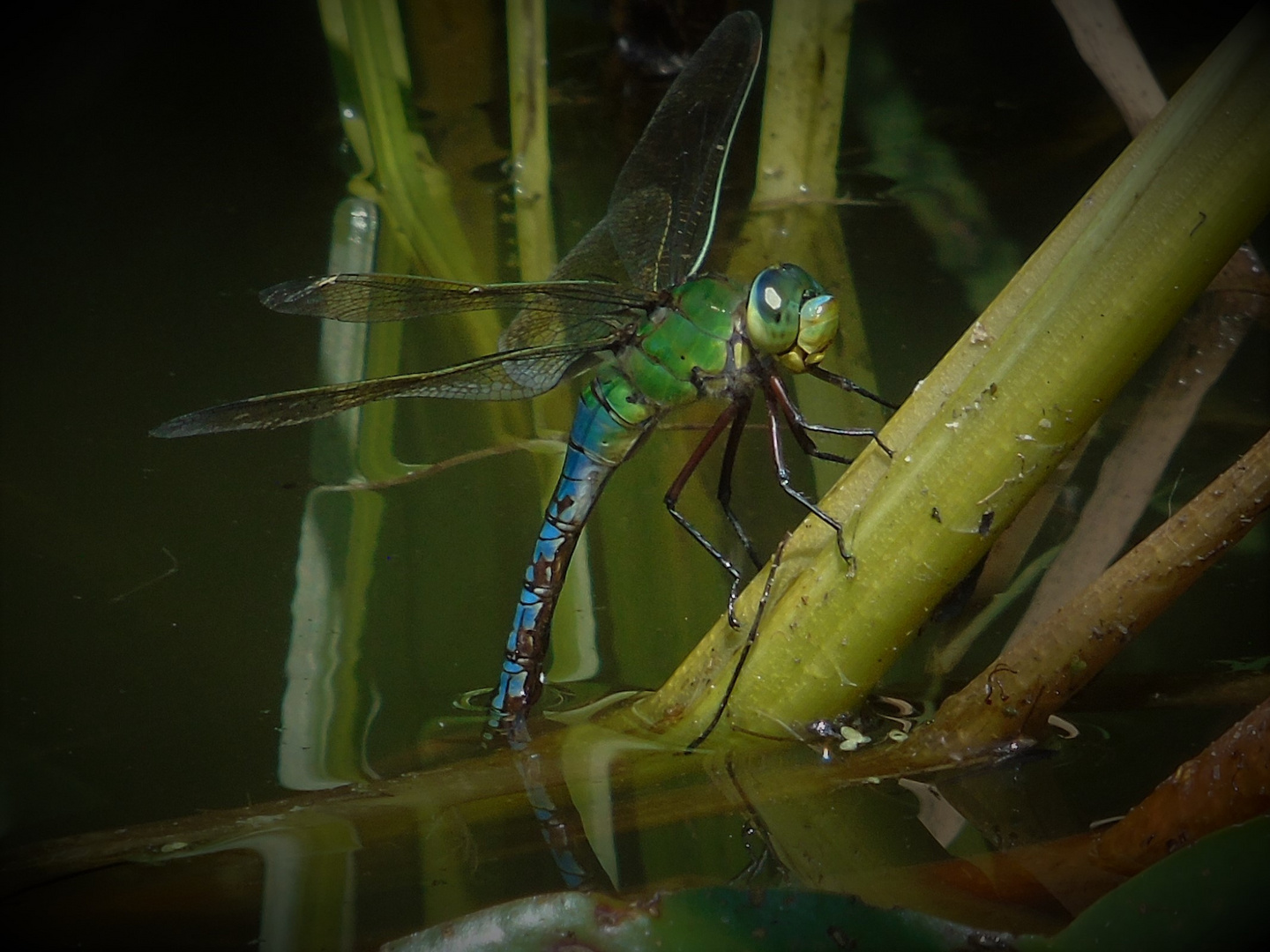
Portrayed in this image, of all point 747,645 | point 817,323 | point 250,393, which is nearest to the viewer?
point 747,645

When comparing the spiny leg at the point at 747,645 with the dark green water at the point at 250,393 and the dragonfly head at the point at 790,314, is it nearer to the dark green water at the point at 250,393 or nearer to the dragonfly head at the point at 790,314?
the dark green water at the point at 250,393

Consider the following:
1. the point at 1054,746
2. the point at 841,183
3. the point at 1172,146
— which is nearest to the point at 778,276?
the point at 1172,146

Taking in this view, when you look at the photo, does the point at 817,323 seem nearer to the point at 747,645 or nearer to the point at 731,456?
the point at 731,456

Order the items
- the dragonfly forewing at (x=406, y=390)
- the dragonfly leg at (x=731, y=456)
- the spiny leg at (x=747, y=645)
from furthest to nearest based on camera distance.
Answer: the dragonfly leg at (x=731, y=456) → the dragonfly forewing at (x=406, y=390) → the spiny leg at (x=747, y=645)

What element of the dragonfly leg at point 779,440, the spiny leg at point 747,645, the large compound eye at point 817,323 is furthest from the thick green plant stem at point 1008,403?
the large compound eye at point 817,323

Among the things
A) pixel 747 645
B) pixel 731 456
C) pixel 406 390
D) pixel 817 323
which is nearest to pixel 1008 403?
pixel 747 645

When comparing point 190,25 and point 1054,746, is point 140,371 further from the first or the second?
point 1054,746

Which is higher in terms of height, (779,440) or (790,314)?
(790,314)
